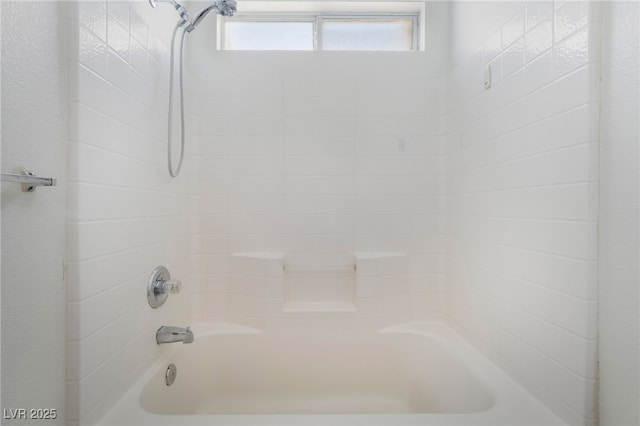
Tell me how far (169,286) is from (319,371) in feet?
2.85

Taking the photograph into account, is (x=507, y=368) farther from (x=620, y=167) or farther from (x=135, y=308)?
(x=135, y=308)

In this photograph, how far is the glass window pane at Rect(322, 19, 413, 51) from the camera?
6.48 feet

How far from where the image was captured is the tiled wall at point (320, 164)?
6.00 feet

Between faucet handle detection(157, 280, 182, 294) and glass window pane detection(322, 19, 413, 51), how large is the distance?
1540mm

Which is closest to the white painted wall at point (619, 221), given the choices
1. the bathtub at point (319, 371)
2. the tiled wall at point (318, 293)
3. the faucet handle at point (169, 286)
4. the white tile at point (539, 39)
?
the white tile at point (539, 39)

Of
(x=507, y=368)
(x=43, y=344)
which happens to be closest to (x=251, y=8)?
(x=43, y=344)

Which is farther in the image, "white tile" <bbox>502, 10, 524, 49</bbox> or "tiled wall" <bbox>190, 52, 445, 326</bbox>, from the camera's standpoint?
"tiled wall" <bbox>190, 52, 445, 326</bbox>

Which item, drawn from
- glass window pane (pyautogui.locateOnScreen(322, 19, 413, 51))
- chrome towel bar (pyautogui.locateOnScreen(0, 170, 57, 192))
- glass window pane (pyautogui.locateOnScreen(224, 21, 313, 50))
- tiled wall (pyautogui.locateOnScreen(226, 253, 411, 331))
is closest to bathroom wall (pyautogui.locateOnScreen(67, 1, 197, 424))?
chrome towel bar (pyautogui.locateOnScreen(0, 170, 57, 192))

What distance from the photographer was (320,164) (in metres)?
1.83

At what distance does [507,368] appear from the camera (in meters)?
1.22

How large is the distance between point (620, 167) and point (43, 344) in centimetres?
149

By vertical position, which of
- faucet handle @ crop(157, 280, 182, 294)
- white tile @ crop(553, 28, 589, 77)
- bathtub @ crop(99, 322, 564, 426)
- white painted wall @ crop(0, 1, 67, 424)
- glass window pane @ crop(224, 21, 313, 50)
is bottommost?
bathtub @ crop(99, 322, 564, 426)

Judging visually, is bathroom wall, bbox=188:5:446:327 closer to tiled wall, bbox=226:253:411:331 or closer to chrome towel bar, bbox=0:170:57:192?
tiled wall, bbox=226:253:411:331

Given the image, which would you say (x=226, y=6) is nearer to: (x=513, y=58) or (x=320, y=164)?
(x=320, y=164)
